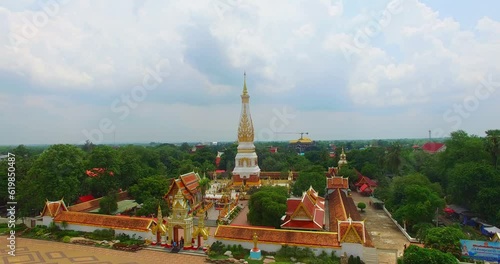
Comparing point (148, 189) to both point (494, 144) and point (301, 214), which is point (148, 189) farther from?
point (494, 144)

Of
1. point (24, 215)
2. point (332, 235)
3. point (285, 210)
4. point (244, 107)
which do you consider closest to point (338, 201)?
point (285, 210)

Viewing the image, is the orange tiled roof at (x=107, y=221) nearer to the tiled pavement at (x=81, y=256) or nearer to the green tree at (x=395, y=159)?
the tiled pavement at (x=81, y=256)

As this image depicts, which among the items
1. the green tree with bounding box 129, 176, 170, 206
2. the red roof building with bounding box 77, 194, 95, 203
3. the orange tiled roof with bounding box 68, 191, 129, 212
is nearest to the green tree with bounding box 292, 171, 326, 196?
the green tree with bounding box 129, 176, 170, 206

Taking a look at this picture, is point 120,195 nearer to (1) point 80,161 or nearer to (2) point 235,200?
(1) point 80,161

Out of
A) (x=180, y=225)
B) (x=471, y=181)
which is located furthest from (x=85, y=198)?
(x=471, y=181)

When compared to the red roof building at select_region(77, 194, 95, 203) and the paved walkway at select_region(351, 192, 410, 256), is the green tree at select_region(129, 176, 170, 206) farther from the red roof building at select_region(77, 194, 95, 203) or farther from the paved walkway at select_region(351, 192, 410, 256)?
the paved walkway at select_region(351, 192, 410, 256)

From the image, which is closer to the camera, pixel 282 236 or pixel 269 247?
pixel 269 247

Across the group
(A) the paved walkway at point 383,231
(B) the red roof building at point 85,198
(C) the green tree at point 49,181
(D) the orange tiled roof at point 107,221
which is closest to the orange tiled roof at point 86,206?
(C) the green tree at point 49,181
